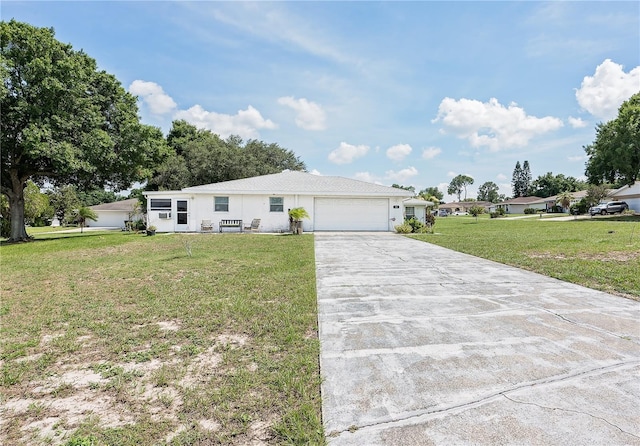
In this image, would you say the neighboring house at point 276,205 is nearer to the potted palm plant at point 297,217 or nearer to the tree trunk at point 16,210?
the potted palm plant at point 297,217

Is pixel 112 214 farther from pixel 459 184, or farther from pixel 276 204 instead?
pixel 459 184

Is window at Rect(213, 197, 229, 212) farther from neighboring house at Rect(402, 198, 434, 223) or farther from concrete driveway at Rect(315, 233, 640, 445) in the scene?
concrete driveway at Rect(315, 233, 640, 445)

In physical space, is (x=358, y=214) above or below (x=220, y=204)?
→ below

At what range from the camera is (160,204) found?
61.9 ft

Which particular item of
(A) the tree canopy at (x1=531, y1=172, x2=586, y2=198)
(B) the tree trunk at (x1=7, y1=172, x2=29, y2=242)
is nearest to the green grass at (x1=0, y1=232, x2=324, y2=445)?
(B) the tree trunk at (x1=7, y1=172, x2=29, y2=242)

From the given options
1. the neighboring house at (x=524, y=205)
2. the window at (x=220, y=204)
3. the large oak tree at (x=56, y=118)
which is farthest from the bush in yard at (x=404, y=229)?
the neighboring house at (x=524, y=205)

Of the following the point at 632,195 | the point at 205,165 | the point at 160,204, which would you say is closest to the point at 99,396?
the point at 160,204

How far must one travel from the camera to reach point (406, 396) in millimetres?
2369

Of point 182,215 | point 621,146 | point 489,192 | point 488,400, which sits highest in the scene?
point 489,192

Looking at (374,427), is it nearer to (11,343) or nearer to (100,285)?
(11,343)

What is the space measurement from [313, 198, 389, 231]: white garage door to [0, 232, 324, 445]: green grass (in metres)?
13.6

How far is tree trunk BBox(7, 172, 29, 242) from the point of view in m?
16.6

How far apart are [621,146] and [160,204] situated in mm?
39324

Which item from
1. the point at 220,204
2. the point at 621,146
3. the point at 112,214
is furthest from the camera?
the point at 112,214
